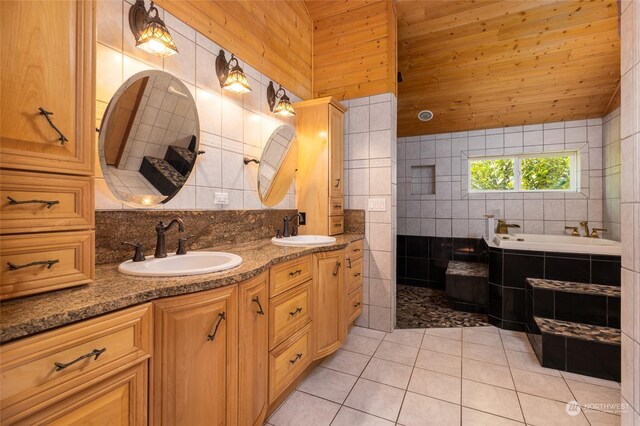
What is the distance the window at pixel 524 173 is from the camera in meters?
3.71

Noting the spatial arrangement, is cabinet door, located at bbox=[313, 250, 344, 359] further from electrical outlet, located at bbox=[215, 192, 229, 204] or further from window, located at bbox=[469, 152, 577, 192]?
window, located at bbox=[469, 152, 577, 192]

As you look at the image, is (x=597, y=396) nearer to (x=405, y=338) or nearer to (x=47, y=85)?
(x=405, y=338)

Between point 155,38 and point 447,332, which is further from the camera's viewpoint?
point 447,332

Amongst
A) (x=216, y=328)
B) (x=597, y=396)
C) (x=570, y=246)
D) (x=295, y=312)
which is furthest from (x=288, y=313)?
(x=570, y=246)

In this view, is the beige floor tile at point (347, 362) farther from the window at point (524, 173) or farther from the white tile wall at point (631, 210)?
the window at point (524, 173)

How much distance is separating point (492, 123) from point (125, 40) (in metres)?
4.15

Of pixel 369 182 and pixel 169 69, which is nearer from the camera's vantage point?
pixel 169 69

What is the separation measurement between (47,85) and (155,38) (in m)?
0.68

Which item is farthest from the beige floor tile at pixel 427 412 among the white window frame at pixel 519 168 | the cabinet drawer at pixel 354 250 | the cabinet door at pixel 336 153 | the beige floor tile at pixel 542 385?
the white window frame at pixel 519 168

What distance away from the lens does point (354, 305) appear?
8.27 ft

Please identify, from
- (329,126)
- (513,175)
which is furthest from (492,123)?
(329,126)

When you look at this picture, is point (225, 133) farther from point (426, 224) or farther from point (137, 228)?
point (426, 224)

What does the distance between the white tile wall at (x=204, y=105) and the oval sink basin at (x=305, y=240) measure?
13.5 inches

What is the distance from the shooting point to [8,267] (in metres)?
0.76
